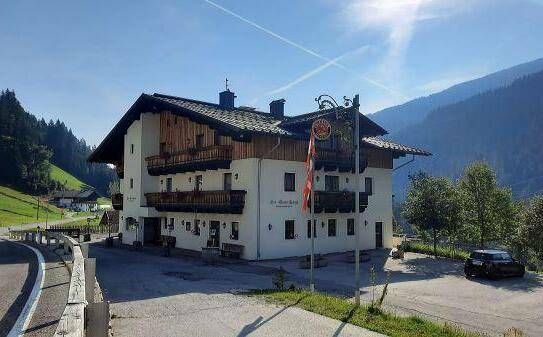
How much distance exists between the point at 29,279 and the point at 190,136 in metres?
19.2

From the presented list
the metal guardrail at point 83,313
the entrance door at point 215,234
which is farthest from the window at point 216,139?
the metal guardrail at point 83,313

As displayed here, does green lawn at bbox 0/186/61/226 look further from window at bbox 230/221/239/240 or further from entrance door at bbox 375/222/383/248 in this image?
entrance door at bbox 375/222/383/248

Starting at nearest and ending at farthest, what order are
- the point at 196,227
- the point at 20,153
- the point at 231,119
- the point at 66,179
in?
the point at 231,119 → the point at 196,227 → the point at 20,153 → the point at 66,179

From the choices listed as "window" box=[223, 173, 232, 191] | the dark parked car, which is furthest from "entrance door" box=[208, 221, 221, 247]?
the dark parked car

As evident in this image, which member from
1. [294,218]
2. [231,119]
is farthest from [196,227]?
[231,119]

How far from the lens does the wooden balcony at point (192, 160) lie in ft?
93.7

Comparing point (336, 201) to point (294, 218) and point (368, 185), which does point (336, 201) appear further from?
point (368, 185)

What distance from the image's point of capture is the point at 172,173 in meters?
34.3

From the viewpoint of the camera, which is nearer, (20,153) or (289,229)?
(289,229)

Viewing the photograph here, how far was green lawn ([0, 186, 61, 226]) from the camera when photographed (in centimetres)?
9030

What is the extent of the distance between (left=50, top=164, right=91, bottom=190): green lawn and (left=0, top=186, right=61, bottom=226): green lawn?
89.6ft

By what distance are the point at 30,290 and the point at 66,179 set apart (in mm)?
158595

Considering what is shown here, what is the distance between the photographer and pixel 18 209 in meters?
103

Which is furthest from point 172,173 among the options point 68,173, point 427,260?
point 68,173
